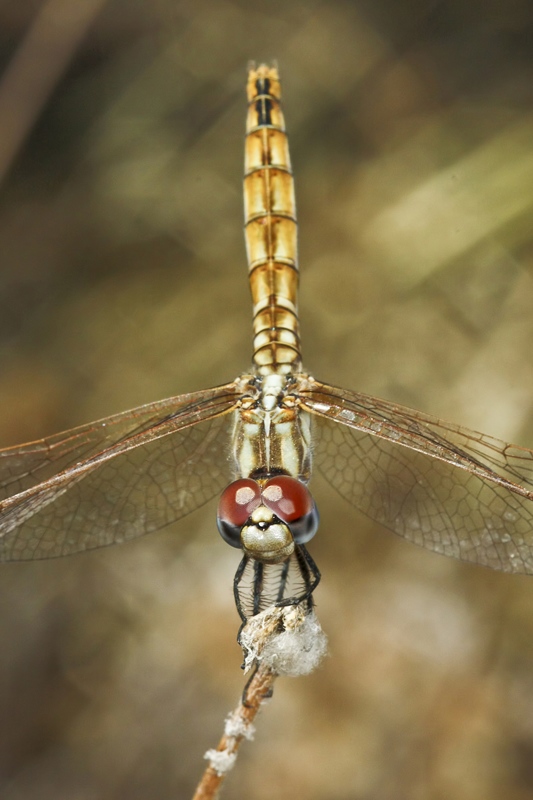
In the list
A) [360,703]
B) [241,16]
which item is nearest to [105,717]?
[360,703]

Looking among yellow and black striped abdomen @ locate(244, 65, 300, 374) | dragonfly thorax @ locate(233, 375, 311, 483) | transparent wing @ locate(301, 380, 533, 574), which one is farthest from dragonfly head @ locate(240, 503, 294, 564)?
yellow and black striped abdomen @ locate(244, 65, 300, 374)

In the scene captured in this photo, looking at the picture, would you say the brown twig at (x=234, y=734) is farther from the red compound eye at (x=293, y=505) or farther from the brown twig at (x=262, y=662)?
the red compound eye at (x=293, y=505)

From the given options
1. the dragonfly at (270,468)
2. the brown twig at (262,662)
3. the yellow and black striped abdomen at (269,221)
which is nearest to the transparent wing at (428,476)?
the dragonfly at (270,468)

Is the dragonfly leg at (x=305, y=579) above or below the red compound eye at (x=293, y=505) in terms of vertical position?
below

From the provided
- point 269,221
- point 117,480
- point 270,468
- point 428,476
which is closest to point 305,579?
point 270,468

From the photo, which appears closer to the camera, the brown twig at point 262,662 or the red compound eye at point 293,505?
the brown twig at point 262,662

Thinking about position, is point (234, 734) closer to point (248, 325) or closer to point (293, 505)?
point (293, 505)

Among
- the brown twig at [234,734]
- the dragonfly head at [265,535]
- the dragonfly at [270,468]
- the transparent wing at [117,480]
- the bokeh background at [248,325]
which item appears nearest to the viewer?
the brown twig at [234,734]

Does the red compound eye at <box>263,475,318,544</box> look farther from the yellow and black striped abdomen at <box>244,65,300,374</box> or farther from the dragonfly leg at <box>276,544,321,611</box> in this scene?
the yellow and black striped abdomen at <box>244,65,300,374</box>

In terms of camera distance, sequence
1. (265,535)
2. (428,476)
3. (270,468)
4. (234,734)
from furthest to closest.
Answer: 1. (428,476)
2. (270,468)
3. (265,535)
4. (234,734)
